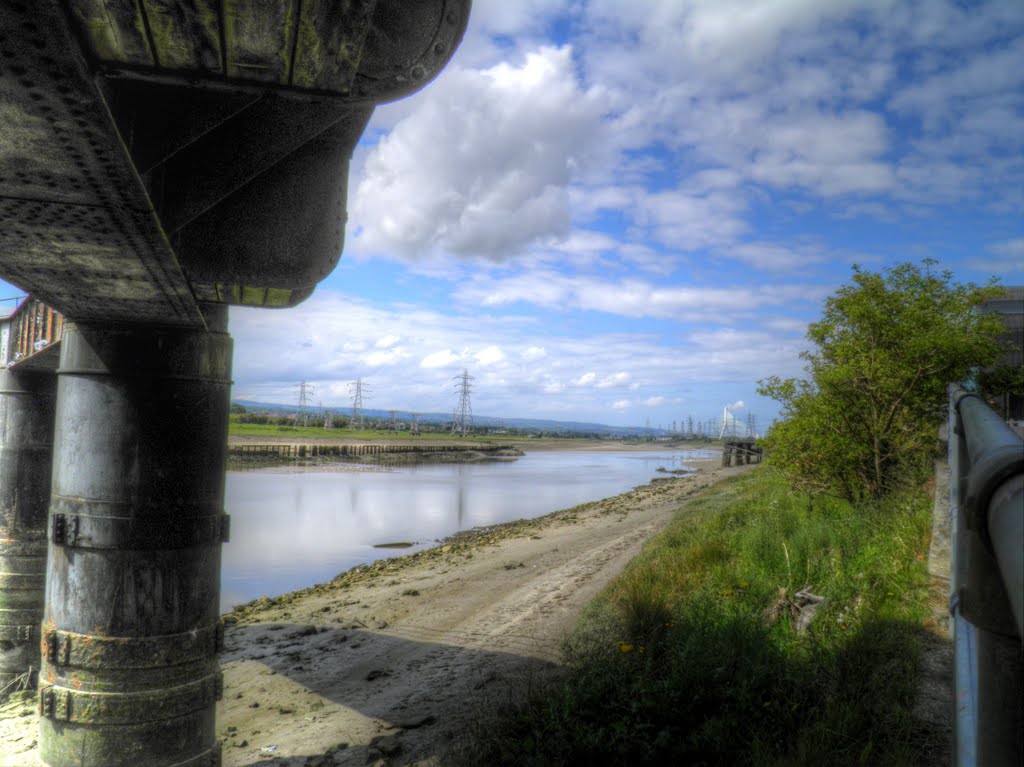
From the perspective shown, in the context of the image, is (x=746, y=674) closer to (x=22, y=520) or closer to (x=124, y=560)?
(x=124, y=560)

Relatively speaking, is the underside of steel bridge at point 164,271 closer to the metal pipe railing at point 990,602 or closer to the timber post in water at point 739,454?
the metal pipe railing at point 990,602

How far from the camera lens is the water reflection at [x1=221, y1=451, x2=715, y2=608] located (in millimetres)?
17375

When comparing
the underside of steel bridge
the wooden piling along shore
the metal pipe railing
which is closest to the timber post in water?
the wooden piling along shore

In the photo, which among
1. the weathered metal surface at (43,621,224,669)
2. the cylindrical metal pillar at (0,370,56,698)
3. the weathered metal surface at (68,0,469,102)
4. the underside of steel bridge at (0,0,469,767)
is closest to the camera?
the weathered metal surface at (68,0,469,102)

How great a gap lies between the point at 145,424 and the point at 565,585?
771 centimetres

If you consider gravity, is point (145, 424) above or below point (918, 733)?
above

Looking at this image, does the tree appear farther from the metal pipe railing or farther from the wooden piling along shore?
the wooden piling along shore

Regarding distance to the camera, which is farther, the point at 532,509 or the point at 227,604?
the point at 532,509

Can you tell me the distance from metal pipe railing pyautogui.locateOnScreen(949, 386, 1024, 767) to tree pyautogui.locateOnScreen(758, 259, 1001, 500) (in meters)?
10.6

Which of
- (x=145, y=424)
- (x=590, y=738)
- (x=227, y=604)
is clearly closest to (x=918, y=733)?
(x=590, y=738)

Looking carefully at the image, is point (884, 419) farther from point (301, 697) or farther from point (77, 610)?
point (77, 610)

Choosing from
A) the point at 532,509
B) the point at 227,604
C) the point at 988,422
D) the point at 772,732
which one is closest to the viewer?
the point at 988,422

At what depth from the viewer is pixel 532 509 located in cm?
3184

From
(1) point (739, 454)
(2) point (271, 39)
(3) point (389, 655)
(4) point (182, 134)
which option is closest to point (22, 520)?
(3) point (389, 655)
